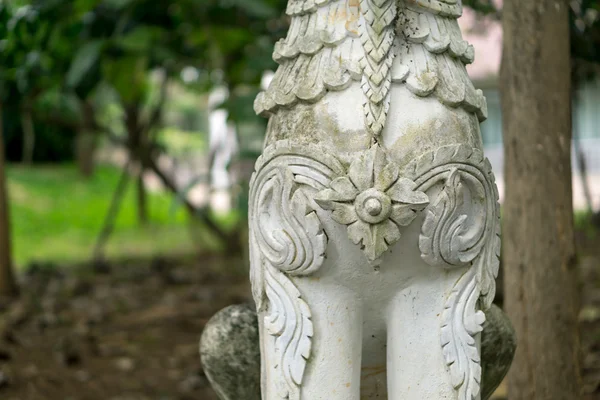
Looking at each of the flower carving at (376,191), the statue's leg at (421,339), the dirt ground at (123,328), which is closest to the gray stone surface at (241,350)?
the statue's leg at (421,339)

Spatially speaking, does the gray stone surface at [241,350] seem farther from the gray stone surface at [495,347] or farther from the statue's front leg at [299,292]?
the statue's front leg at [299,292]

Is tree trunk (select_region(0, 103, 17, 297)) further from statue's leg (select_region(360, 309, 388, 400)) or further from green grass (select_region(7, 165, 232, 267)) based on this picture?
statue's leg (select_region(360, 309, 388, 400))

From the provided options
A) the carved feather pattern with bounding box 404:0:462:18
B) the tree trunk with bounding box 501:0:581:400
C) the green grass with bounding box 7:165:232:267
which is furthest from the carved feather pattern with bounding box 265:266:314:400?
the green grass with bounding box 7:165:232:267

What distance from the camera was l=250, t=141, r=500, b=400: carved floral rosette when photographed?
1.84 m

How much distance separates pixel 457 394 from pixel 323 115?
0.68 m

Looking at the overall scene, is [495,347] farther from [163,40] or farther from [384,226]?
[163,40]

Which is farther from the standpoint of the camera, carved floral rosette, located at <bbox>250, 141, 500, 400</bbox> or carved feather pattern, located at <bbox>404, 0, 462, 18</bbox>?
carved feather pattern, located at <bbox>404, 0, 462, 18</bbox>

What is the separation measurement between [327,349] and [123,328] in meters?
3.40

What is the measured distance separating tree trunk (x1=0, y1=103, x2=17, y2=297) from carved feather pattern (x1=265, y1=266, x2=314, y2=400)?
12.5ft

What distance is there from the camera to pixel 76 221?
9.96 meters

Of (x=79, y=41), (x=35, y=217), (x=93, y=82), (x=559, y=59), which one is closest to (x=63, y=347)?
(x=93, y=82)

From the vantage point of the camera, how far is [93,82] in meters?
5.07

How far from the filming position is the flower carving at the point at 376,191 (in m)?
1.83

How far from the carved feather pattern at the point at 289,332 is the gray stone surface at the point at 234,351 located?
0.27 meters
